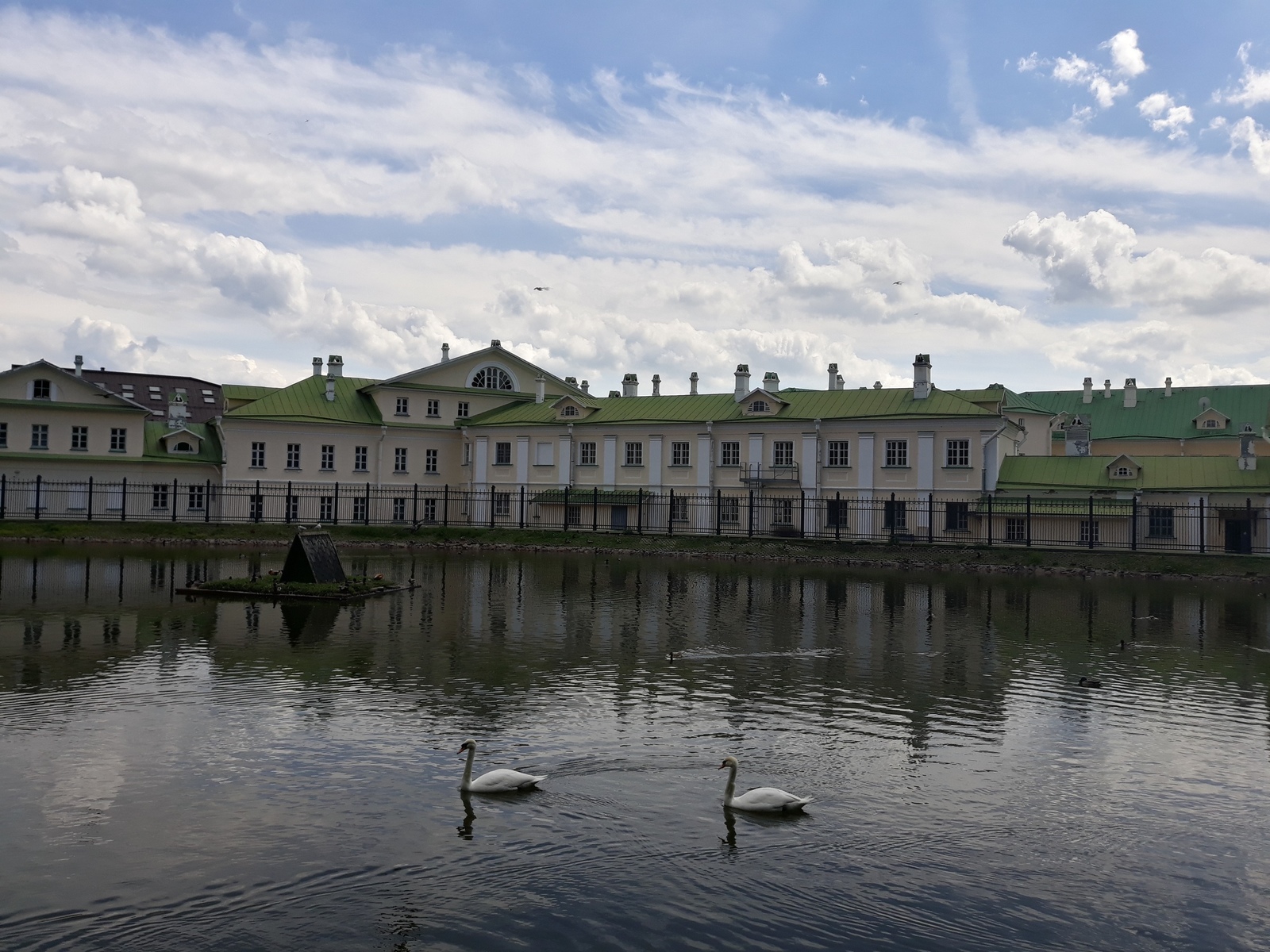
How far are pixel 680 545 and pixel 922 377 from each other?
15.1m

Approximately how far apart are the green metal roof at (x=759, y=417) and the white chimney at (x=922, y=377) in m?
0.33

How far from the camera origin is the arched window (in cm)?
6669

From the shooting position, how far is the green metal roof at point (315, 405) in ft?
199

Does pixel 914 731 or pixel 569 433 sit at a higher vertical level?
pixel 569 433

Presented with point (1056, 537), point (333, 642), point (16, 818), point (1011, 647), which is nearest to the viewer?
point (16, 818)

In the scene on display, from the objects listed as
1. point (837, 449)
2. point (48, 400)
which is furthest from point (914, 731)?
point (48, 400)

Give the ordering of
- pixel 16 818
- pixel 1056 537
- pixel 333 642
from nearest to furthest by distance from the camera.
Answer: pixel 16 818 → pixel 333 642 → pixel 1056 537

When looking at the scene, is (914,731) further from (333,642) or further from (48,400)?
(48,400)

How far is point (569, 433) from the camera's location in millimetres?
59812

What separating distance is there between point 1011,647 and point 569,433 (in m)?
38.9

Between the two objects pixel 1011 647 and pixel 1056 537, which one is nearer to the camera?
pixel 1011 647

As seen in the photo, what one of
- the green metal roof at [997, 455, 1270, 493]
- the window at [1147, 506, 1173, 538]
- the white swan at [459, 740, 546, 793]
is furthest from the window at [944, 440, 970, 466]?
the white swan at [459, 740, 546, 793]

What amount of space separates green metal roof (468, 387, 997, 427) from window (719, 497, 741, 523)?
4231mm

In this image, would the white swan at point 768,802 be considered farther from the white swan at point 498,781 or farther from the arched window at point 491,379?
the arched window at point 491,379
